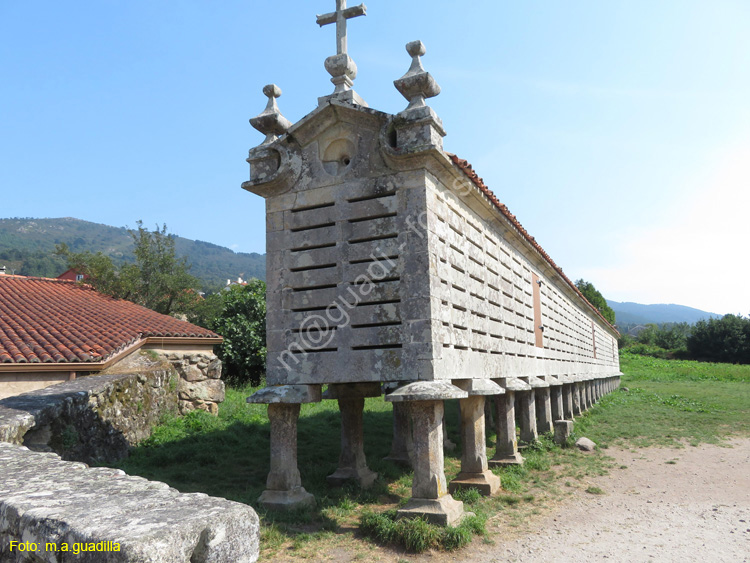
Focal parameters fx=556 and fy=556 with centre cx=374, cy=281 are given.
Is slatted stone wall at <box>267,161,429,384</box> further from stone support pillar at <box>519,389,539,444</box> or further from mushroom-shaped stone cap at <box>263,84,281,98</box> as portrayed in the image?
stone support pillar at <box>519,389,539,444</box>

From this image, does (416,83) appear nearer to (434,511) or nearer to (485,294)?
(485,294)

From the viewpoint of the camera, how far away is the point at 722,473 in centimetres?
934

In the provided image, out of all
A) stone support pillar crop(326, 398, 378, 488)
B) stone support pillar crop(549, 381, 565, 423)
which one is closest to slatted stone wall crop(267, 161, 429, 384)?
stone support pillar crop(326, 398, 378, 488)

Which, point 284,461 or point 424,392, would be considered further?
point 284,461

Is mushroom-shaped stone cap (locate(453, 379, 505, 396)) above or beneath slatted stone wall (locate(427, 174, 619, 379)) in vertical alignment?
beneath

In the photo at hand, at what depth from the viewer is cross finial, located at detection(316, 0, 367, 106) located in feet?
24.0

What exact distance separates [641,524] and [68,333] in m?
10.7

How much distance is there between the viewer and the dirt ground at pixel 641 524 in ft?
18.3

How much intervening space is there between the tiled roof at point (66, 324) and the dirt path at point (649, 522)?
25.3ft

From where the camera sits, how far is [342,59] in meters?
7.32

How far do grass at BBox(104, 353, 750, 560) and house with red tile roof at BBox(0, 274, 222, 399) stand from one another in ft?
6.04

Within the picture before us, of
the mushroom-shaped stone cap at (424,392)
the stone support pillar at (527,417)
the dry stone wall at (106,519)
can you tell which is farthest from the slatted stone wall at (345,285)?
the stone support pillar at (527,417)

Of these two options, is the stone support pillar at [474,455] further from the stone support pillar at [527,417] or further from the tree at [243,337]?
the tree at [243,337]

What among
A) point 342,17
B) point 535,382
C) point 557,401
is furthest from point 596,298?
point 342,17
